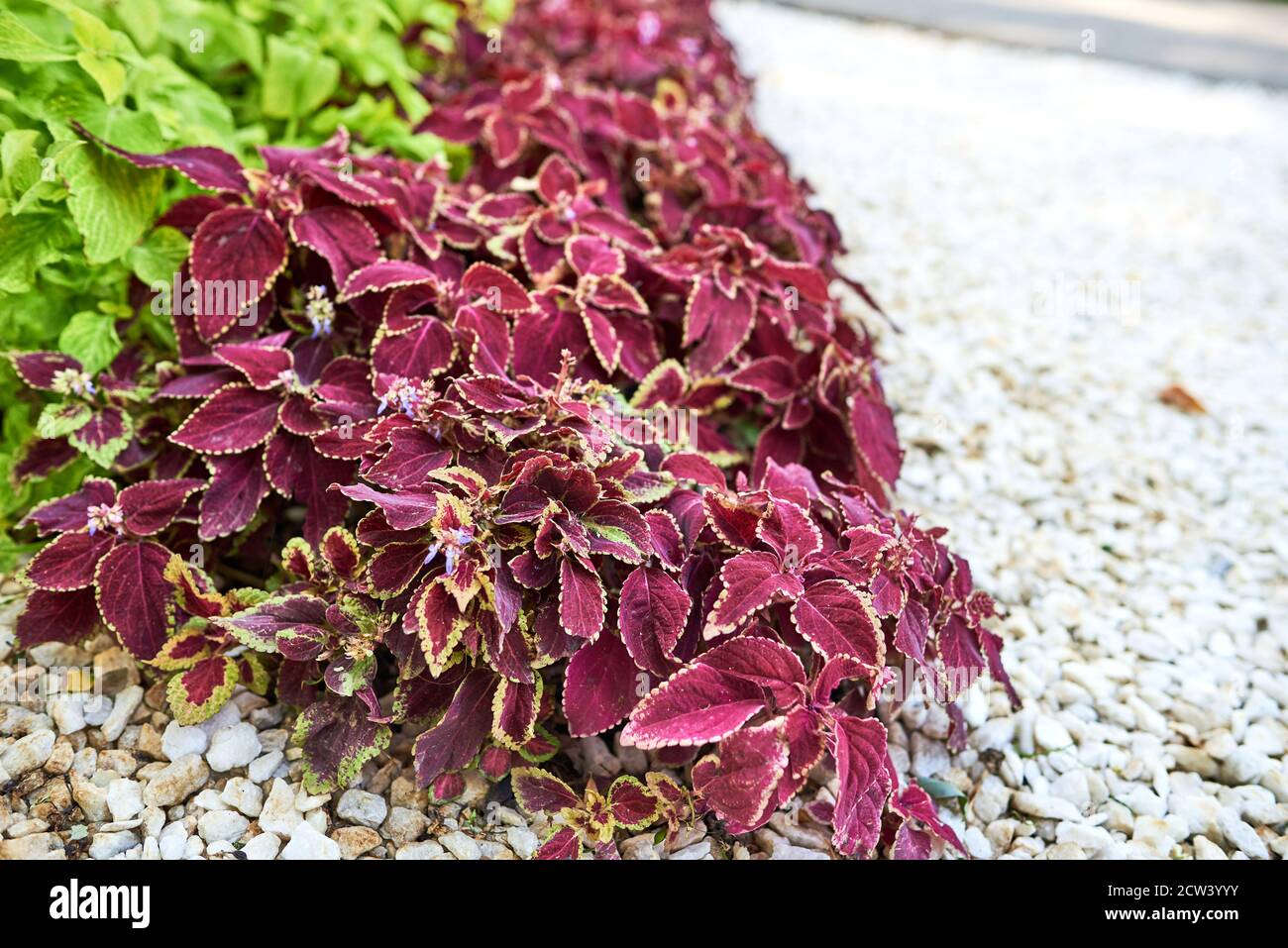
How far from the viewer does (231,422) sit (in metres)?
1.41

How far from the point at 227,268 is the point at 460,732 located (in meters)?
0.77

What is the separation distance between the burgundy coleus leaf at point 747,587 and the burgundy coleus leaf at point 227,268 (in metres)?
0.82

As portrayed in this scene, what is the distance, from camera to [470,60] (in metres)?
2.55

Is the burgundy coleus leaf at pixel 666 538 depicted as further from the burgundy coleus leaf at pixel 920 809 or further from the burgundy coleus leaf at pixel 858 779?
the burgundy coleus leaf at pixel 920 809

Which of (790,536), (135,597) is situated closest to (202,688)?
(135,597)

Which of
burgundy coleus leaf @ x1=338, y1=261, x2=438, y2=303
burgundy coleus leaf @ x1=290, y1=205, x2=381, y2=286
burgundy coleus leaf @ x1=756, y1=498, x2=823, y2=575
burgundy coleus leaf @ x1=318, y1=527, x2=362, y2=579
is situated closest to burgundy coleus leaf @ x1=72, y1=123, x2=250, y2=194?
burgundy coleus leaf @ x1=290, y1=205, x2=381, y2=286

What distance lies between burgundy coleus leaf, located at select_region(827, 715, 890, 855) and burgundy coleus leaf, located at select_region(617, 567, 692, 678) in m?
0.20

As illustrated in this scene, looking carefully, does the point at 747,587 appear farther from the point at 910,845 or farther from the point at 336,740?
the point at 336,740

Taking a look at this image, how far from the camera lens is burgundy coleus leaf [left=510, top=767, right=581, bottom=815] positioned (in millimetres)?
1263

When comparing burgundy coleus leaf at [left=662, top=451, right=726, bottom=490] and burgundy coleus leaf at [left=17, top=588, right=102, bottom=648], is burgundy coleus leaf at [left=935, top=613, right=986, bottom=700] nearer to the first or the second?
burgundy coleus leaf at [left=662, top=451, right=726, bottom=490]

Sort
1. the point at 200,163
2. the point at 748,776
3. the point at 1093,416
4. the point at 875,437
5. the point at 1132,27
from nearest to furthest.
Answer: the point at 748,776
the point at 200,163
the point at 875,437
the point at 1093,416
the point at 1132,27

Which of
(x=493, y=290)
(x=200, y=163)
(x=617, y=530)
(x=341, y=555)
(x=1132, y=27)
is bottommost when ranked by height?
(x=341, y=555)

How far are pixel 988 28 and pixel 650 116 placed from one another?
14.3 feet

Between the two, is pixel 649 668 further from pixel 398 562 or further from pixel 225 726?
pixel 225 726
